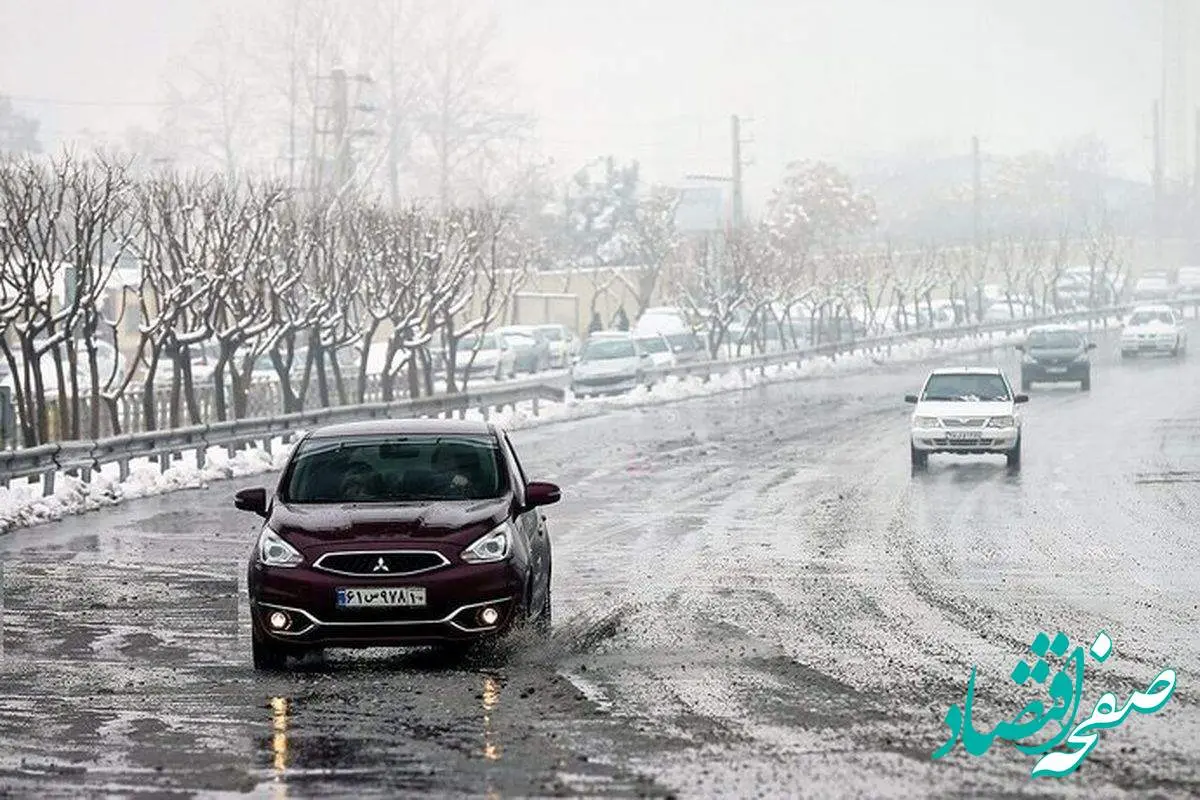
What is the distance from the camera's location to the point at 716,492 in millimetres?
29062

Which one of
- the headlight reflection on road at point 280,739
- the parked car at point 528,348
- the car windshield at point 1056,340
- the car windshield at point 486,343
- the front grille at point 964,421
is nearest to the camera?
the headlight reflection on road at point 280,739

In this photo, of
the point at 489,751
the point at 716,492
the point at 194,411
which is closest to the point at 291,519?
the point at 489,751

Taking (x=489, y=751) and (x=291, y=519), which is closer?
(x=489, y=751)

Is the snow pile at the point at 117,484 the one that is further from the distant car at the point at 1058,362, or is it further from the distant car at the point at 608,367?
the distant car at the point at 1058,362

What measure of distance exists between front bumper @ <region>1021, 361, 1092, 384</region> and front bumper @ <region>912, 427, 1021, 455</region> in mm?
23150

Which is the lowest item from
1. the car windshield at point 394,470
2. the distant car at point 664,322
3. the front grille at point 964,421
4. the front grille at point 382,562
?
the distant car at point 664,322

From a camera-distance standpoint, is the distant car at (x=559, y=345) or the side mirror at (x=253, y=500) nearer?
the side mirror at (x=253, y=500)

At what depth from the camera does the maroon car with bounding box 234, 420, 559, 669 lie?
1337 centimetres

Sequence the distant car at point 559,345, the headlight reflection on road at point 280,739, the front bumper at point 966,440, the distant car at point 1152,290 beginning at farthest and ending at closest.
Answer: the distant car at point 1152,290 → the distant car at point 559,345 → the front bumper at point 966,440 → the headlight reflection on road at point 280,739

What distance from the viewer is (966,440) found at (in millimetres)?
Answer: 33188

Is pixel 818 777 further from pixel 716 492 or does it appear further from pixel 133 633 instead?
pixel 716 492

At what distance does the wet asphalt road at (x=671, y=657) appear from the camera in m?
9.79

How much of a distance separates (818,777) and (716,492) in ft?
64.3

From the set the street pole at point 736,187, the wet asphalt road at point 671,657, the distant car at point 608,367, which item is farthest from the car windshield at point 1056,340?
the wet asphalt road at point 671,657
